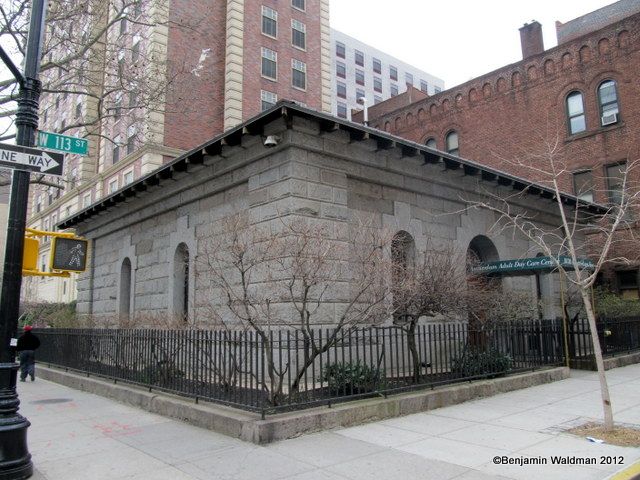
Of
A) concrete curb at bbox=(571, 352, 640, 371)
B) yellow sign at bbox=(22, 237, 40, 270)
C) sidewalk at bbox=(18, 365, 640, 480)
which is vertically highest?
yellow sign at bbox=(22, 237, 40, 270)

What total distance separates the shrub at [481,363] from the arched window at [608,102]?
1832 cm

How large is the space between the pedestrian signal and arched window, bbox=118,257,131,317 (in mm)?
9597

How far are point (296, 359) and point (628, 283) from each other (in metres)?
22.7

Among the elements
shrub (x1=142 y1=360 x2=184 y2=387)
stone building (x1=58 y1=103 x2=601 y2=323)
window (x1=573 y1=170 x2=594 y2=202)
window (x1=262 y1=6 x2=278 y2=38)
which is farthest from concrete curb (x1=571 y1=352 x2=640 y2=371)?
window (x1=262 y1=6 x2=278 y2=38)

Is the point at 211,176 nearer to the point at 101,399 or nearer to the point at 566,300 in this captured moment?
the point at 101,399

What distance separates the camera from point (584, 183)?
83.7 feet

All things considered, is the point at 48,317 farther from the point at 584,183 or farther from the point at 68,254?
the point at 584,183

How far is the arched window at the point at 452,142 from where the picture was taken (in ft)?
107

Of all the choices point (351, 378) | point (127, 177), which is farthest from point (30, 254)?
point (127, 177)

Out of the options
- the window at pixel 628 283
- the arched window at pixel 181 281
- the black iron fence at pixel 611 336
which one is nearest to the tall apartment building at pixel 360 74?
the window at pixel 628 283

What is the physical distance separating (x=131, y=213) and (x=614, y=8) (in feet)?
111

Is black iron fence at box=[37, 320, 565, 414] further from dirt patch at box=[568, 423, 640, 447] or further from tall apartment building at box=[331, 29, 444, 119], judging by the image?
tall apartment building at box=[331, 29, 444, 119]

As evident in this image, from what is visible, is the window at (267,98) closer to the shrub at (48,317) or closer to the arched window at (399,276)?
the shrub at (48,317)

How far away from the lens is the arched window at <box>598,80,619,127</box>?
82.6 feet
